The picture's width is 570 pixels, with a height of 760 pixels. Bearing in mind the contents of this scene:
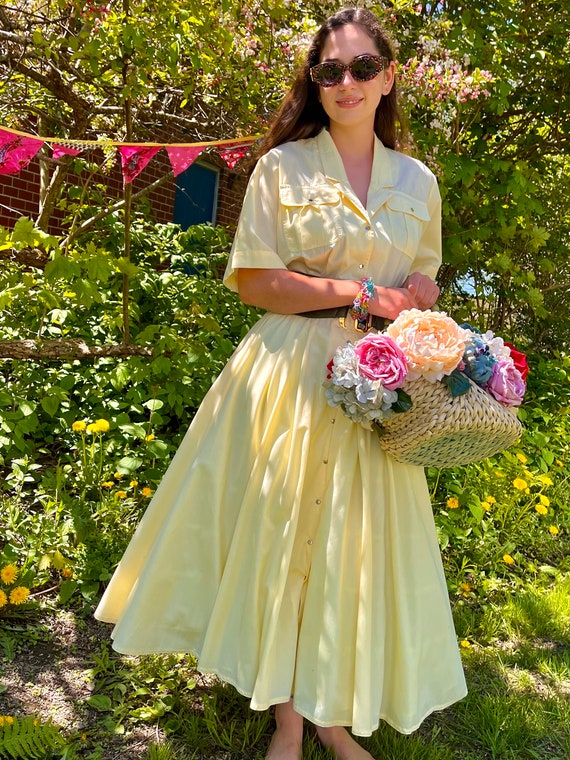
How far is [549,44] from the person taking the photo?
448 centimetres

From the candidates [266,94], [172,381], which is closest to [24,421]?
[172,381]

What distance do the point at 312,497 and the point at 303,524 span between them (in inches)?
2.9

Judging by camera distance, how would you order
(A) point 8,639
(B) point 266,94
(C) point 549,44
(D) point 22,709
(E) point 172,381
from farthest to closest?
(C) point 549,44, (B) point 266,94, (E) point 172,381, (A) point 8,639, (D) point 22,709

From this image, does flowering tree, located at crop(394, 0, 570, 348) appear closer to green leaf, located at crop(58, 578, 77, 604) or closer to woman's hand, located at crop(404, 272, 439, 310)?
woman's hand, located at crop(404, 272, 439, 310)

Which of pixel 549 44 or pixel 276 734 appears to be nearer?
pixel 276 734

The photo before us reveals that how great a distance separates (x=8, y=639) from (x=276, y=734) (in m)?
0.99

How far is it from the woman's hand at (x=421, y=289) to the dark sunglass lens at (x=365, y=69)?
0.54 metres

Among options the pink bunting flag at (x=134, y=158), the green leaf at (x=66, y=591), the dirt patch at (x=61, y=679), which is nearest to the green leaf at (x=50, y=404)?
the green leaf at (x=66, y=591)

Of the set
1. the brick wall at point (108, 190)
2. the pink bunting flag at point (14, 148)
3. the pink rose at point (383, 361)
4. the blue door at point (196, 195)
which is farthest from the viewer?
the blue door at point (196, 195)

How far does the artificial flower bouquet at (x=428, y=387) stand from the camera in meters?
1.53

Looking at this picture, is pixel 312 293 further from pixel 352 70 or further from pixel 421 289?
pixel 352 70

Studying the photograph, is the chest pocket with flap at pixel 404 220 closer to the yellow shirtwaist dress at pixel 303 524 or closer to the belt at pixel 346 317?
the yellow shirtwaist dress at pixel 303 524

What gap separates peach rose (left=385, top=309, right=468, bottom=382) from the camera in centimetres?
153

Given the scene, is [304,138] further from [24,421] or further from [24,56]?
[24,56]
